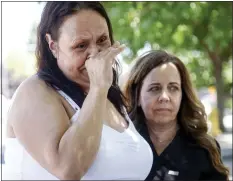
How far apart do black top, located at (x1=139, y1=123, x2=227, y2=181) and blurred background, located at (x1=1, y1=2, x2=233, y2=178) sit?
0.20 m

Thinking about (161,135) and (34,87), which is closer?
(34,87)

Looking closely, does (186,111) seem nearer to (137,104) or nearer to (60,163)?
(137,104)

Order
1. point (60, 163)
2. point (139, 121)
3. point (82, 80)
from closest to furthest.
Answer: point (60, 163), point (82, 80), point (139, 121)

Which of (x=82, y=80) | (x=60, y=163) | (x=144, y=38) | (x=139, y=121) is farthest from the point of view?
(x=144, y=38)

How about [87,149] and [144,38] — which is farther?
[144,38]

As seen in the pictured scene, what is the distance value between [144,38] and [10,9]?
2.62 ft

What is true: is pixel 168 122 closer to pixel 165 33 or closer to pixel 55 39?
pixel 55 39

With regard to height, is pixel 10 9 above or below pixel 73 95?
above

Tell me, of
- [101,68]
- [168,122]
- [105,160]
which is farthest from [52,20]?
[168,122]

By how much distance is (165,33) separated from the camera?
1.89 metres

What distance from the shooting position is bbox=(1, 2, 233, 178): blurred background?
1093mm

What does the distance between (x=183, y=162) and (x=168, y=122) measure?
12 cm

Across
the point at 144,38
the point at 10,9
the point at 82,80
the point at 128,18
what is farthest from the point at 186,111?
the point at 128,18

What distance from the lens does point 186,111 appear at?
1.08m
